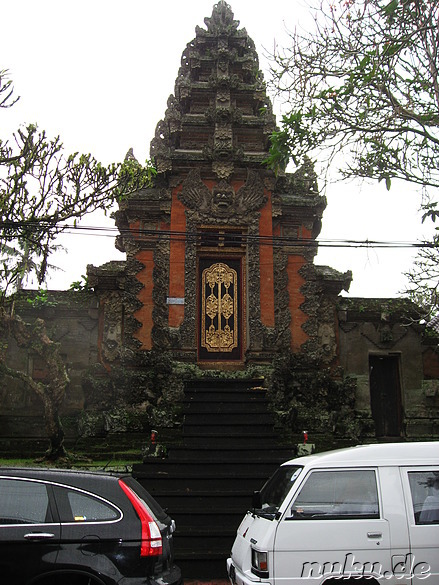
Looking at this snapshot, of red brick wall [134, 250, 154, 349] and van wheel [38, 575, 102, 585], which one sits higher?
red brick wall [134, 250, 154, 349]

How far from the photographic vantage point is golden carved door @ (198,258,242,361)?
14.0 meters

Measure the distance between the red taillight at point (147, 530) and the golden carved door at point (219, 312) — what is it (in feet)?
29.4

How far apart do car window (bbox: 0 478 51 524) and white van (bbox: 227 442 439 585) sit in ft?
6.75

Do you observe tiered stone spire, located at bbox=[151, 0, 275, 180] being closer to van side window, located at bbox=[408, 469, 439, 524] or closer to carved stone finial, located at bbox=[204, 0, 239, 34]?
carved stone finial, located at bbox=[204, 0, 239, 34]

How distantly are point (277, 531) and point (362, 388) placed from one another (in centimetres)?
947

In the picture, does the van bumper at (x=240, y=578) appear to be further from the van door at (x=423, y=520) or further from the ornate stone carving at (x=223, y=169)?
the ornate stone carving at (x=223, y=169)

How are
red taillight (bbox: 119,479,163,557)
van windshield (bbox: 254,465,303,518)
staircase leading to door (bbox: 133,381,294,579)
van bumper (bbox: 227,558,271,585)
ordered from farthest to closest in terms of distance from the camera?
staircase leading to door (bbox: 133,381,294,579) → van windshield (bbox: 254,465,303,518) → van bumper (bbox: 227,558,271,585) → red taillight (bbox: 119,479,163,557)

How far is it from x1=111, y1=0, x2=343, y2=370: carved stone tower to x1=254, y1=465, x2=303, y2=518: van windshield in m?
7.18

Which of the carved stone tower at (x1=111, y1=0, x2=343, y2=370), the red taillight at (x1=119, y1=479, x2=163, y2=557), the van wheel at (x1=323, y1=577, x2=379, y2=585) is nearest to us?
the red taillight at (x1=119, y1=479, x2=163, y2=557)

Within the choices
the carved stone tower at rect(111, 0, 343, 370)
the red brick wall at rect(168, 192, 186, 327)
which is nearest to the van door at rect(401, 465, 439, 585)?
the carved stone tower at rect(111, 0, 343, 370)

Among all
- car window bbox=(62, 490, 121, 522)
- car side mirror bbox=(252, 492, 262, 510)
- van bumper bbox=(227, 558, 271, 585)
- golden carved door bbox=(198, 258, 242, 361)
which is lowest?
van bumper bbox=(227, 558, 271, 585)

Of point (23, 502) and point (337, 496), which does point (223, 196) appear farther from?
point (23, 502)

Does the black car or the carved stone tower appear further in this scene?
the carved stone tower

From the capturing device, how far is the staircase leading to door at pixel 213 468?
8404 millimetres
